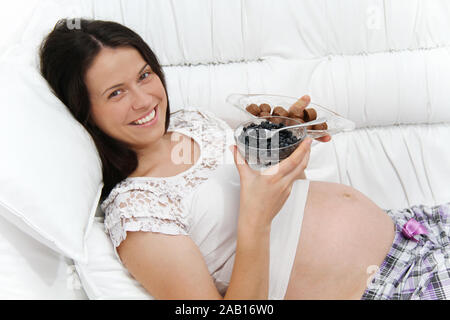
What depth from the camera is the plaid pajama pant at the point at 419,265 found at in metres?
0.94

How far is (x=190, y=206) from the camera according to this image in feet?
3.17

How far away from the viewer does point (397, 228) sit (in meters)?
1.12

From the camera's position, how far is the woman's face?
936mm

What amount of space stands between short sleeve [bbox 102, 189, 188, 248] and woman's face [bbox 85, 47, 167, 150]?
0.58 feet

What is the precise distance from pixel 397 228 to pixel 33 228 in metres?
0.98

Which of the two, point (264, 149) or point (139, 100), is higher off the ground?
point (139, 100)

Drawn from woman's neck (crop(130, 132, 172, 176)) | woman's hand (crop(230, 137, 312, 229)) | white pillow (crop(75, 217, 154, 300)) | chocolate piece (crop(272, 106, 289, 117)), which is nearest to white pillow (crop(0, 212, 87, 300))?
white pillow (crop(75, 217, 154, 300))

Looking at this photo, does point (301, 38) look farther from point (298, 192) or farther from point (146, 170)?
point (146, 170)

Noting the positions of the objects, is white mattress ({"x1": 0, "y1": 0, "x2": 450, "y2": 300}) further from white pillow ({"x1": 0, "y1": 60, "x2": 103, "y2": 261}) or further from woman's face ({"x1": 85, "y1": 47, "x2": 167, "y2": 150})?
white pillow ({"x1": 0, "y1": 60, "x2": 103, "y2": 261})

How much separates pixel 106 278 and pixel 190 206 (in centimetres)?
26

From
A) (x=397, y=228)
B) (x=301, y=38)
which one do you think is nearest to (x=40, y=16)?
(x=301, y=38)

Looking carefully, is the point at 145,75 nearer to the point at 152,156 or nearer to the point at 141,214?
the point at 152,156

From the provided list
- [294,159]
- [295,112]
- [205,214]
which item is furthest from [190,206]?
[295,112]

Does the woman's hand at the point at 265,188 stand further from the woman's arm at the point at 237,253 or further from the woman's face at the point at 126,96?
the woman's face at the point at 126,96
